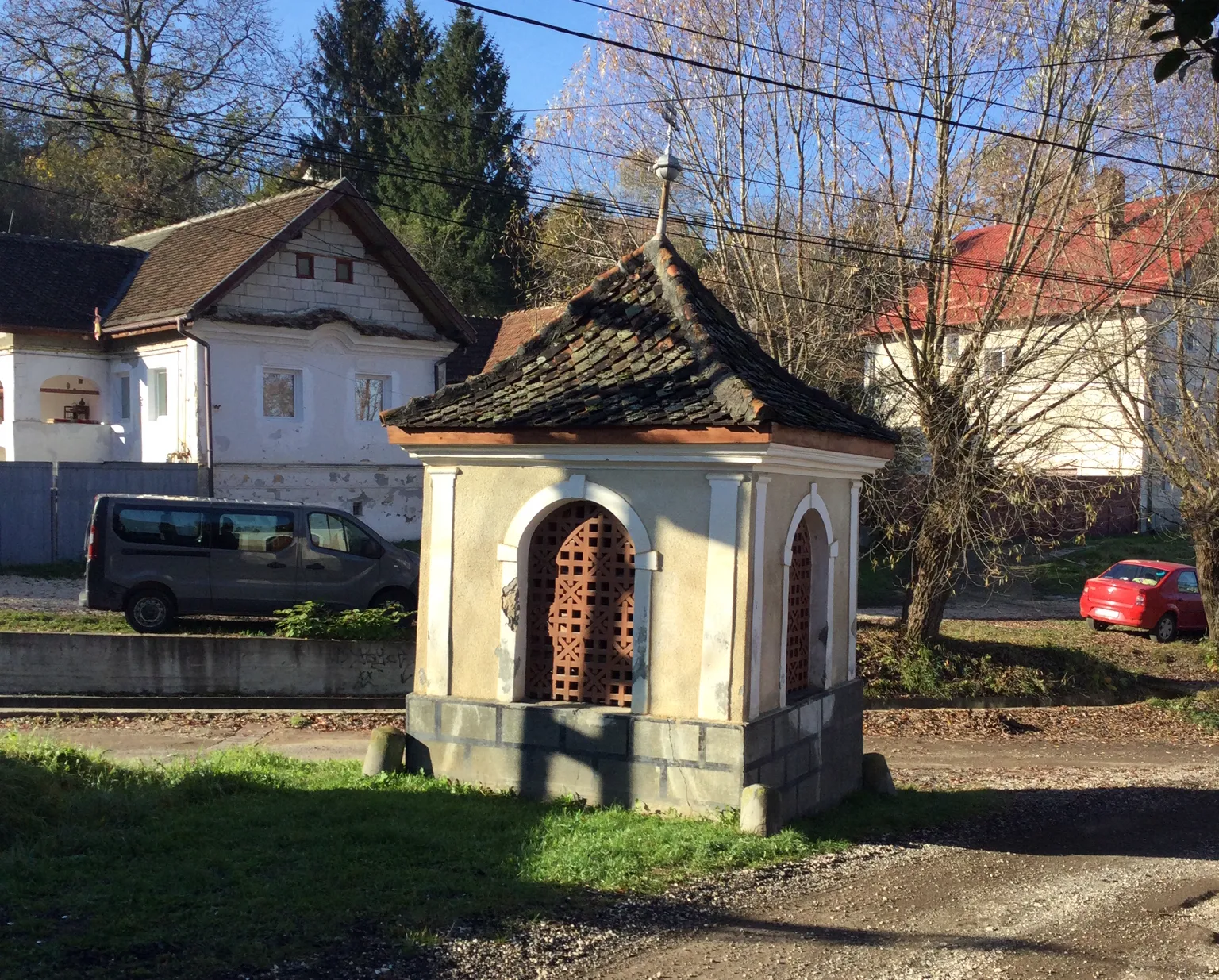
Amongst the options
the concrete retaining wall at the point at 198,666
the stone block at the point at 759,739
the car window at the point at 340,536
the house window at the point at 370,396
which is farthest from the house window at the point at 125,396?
the stone block at the point at 759,739

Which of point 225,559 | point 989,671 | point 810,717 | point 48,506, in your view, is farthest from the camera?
point 48,506

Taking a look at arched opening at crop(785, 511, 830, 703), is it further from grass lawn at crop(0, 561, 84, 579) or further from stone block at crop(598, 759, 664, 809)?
grass lawn at crop(0, 561, 84, 579)

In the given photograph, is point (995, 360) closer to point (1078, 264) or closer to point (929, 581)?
point (1078, 264)

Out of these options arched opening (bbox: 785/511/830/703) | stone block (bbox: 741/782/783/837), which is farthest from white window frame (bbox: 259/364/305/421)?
stone block (bbox: 741/782/783/837)

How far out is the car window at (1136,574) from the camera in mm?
24531

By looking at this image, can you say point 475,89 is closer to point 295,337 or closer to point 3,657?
point 295,337

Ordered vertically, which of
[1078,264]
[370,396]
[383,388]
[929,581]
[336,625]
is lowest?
[336,625]

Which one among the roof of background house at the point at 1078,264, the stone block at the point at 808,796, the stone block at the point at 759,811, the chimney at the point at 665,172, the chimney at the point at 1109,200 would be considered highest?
the chimney at the point at 1109,200

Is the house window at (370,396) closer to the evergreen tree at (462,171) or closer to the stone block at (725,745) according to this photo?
the evergreen tree at (462,171)

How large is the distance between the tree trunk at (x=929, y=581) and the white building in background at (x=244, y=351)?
498 inches

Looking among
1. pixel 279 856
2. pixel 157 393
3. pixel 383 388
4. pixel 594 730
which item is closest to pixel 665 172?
pixel 594 730

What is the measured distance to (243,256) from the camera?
25.2m

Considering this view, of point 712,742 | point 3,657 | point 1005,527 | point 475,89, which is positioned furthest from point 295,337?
point 475,89

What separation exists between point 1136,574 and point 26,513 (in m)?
20.8
